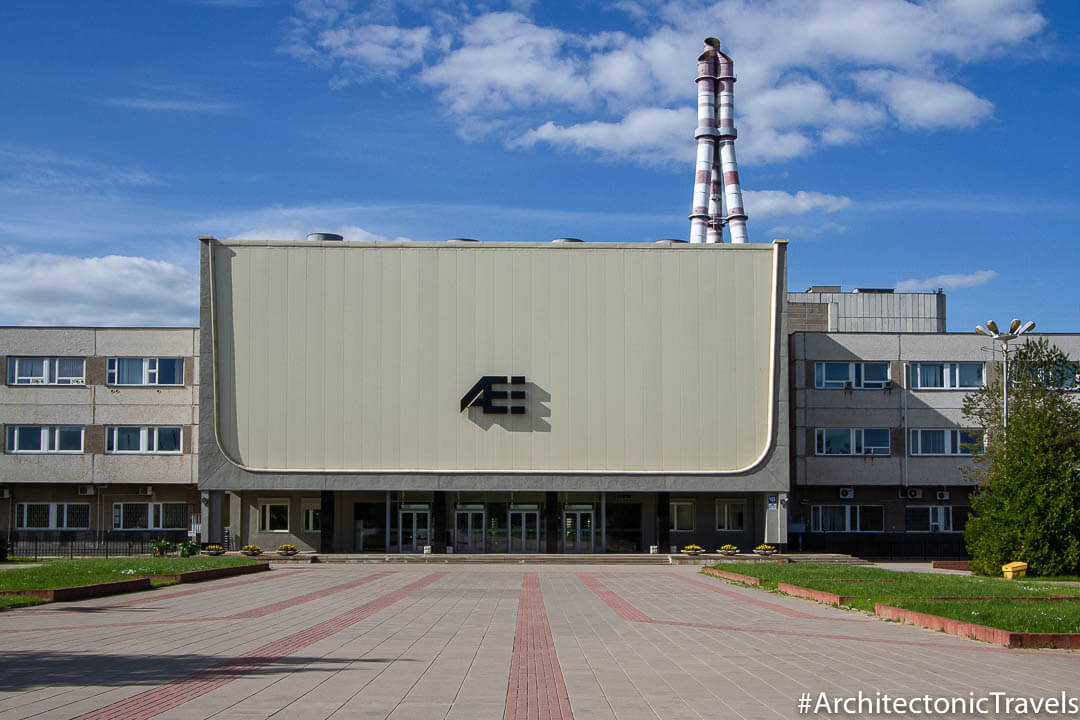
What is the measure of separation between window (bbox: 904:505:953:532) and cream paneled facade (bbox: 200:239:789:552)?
8395mm

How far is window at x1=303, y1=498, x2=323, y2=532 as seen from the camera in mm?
52156

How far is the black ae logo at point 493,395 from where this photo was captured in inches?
1944

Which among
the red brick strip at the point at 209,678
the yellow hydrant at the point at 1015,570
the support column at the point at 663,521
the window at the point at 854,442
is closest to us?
the red brick strip at the point at 209,678

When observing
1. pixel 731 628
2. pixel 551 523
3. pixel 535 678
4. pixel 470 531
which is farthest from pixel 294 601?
pixel 470 531

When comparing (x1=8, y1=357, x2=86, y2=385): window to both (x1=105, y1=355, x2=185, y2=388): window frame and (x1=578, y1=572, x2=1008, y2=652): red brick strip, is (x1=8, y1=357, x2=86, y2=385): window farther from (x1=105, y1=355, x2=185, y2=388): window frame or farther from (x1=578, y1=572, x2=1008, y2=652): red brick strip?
(x1=578, y1=572, x2=1008, y2=652): red brick strip

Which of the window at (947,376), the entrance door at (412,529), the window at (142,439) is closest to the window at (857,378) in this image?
the window at (947,376)

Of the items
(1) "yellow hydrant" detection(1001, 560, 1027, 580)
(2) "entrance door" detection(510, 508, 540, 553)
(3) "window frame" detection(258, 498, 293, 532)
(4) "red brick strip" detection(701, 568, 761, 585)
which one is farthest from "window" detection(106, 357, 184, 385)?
(1) "yellow hydrant" detection(1001, 560, 1027, 580)

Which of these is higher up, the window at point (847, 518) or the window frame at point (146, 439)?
the window frame at point (146, 439)

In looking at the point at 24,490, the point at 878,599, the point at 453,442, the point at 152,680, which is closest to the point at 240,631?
the point at 152,680

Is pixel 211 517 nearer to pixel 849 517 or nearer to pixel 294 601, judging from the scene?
pixel 294 601

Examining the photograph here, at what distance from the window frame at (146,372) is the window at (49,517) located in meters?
6.44

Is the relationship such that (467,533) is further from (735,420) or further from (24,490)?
(24,490)

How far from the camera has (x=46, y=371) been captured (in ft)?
173

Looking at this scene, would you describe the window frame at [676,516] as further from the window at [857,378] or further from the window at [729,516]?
the window at [857,378]
